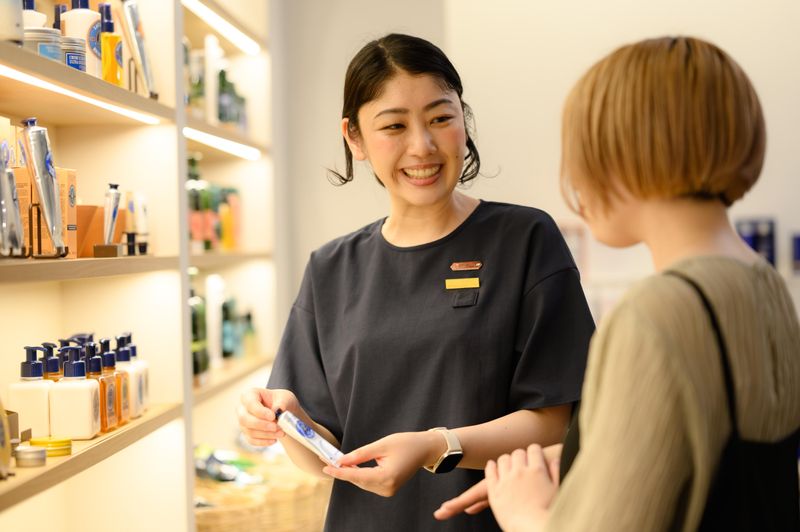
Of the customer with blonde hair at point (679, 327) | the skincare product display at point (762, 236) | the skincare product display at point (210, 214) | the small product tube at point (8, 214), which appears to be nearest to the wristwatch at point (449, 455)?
the customer with blonde hair at point (679, 327)

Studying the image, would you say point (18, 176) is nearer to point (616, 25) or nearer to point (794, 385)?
point (794, 385)

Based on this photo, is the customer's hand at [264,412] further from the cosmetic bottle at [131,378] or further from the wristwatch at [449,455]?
the cosmetic bottle at [131,378]

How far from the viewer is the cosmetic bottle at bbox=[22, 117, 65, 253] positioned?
194 cm

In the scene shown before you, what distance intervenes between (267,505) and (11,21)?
197cm

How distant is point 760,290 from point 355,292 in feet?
3.39

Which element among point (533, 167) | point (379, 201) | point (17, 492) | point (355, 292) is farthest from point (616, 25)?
point (17, 492)

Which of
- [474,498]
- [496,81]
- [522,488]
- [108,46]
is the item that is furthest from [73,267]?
[496,81]

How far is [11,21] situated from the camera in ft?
5.76

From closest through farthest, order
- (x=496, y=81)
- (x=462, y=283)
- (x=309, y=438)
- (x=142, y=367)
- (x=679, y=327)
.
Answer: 1. (x=679, y=327)
2. (x=309, y=438)
3. (x=462, y=283)
4. (x=142, y=367)
5. (x=496, y=81)

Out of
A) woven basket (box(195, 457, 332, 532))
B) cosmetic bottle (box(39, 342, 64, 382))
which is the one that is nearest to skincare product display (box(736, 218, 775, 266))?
woven basket (box(195, 457, 332, 532))

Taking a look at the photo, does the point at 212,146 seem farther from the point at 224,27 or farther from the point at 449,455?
the point at 449,455

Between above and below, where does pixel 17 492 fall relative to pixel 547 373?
below

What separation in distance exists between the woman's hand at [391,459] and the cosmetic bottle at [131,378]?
3.44 feet

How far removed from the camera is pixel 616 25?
4523 millimetres
